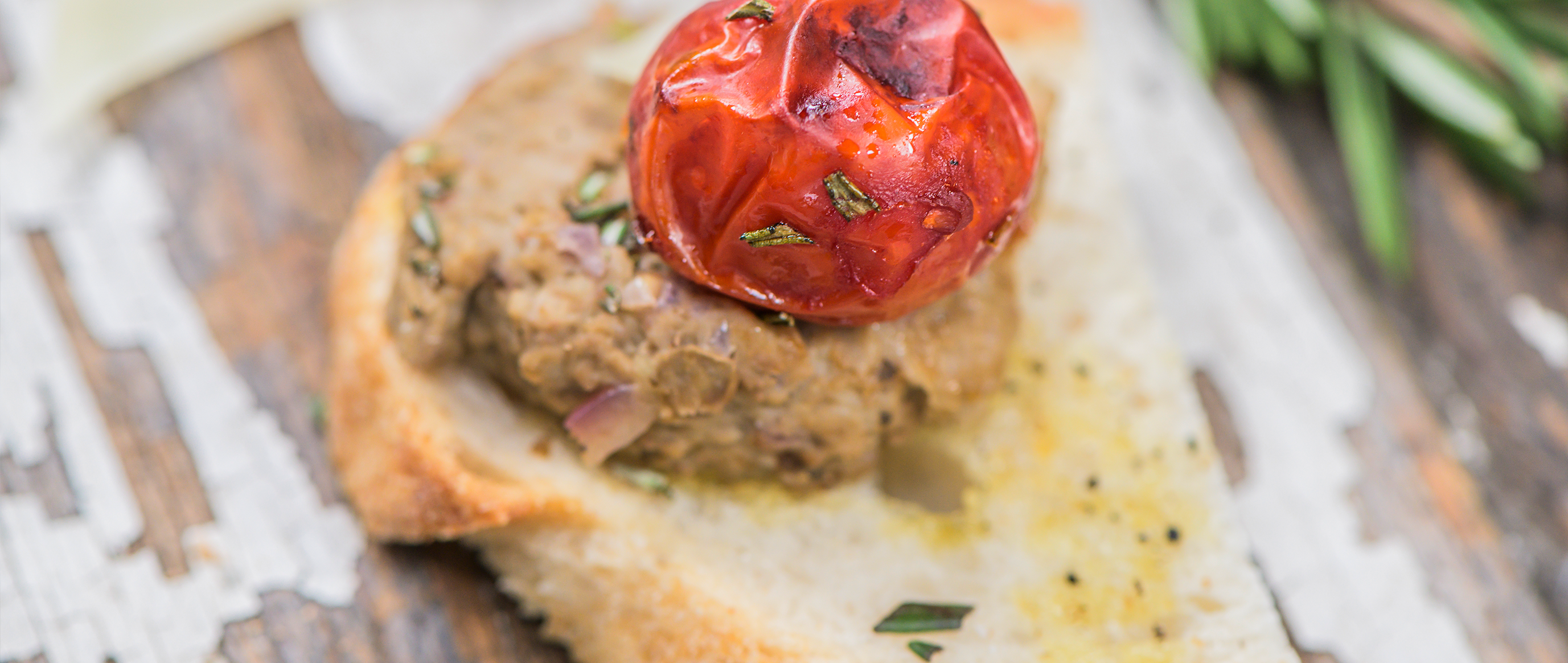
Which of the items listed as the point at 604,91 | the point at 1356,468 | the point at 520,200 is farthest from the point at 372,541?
the point at 1356,468

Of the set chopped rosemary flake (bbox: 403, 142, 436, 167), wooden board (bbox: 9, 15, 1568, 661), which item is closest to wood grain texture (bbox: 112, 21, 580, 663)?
wooden board (bbox: 9, 15, 1568, 661)

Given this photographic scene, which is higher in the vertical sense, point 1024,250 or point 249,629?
point 249,629

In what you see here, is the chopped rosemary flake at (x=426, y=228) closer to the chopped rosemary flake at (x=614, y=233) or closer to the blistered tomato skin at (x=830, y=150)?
the chopped rosemary flake at (x=614, y=233)

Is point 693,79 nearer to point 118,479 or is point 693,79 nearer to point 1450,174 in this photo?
point 118,479

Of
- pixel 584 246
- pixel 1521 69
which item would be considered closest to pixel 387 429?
pixel 584 246

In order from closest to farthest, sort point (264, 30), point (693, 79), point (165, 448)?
point (693, 79), point (165, 448), point (264, 30)

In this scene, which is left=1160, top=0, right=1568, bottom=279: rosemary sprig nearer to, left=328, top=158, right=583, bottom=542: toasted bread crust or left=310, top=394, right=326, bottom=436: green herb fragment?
left=328, top=158, right=583, bottom=542: toasted bread crust

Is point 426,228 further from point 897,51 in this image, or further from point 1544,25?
point 1544,25

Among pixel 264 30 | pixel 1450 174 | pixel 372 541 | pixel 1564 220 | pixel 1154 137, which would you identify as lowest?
pixel 1564 220
